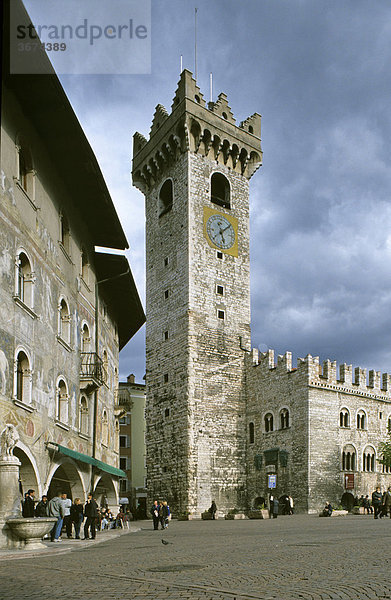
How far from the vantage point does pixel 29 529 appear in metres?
12.8

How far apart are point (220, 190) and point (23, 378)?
109 feet

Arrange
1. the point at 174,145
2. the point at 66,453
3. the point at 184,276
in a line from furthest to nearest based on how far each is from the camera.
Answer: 1. the point at 174,145
2. the point at 184,276
3. the point at 66,453

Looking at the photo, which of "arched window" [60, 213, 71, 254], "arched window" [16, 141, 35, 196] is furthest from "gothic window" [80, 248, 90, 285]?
"arched window" [16, 141, 35, 196]

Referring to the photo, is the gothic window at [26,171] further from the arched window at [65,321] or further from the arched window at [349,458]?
the arched window at [349,458]

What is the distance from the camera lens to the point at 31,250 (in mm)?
16375

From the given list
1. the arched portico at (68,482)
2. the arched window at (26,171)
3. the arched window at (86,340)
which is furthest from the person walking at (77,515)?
the arched window at (26,171)

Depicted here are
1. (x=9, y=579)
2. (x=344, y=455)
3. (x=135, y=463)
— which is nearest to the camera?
(x=9, y=579)

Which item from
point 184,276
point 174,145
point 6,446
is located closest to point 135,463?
point 184,276

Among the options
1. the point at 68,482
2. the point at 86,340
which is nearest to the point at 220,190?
the point at 86,340

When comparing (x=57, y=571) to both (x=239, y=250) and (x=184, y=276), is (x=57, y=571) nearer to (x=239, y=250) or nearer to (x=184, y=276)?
(x=184, y=276)

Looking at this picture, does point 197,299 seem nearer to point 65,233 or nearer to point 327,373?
point 327,373

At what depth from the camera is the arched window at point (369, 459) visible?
3978 centimetres

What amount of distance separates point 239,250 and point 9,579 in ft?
124

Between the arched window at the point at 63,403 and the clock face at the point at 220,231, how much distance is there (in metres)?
24.8
